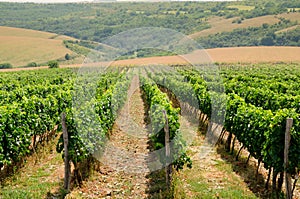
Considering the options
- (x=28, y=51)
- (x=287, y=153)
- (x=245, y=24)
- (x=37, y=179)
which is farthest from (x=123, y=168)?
(x=245, y=24)

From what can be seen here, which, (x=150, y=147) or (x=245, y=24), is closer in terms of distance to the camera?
(x=150, y=147)

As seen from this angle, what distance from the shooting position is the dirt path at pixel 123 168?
374 inches

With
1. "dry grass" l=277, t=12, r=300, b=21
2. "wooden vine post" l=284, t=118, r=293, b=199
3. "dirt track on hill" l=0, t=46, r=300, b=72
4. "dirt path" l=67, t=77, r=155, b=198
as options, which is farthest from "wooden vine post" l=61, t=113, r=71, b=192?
"dry grass" l=277, t=12, r=300, b=21

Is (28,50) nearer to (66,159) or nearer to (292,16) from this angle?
(292,16)

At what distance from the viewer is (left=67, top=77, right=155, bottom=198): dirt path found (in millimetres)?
9508

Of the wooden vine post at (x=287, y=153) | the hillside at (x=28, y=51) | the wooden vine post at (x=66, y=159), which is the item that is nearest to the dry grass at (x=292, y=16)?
the hillside at (x=28, y=51)

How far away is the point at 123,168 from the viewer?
11.5 metres

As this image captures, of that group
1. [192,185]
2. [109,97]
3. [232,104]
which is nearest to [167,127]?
[192,185]

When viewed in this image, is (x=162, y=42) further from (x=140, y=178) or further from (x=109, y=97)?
(x=140, y=178)

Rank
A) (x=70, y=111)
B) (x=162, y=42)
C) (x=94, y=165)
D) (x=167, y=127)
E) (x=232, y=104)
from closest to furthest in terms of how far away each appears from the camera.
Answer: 1. (x=167, y=127)
2. (x=70, y=111)
3. (x=94, y=165)
4. (x=232, y=104)
5. (x=162, y=42)

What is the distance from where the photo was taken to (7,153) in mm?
9602

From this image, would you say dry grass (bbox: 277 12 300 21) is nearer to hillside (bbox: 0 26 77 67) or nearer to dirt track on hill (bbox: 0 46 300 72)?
dirt track on hill (bbox: 0 46 300 72)

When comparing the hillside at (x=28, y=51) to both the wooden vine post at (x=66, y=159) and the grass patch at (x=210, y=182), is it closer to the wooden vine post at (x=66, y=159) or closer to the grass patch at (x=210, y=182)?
the grass patch at (x=210, y=182)

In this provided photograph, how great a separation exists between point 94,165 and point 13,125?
2757 millimetres
